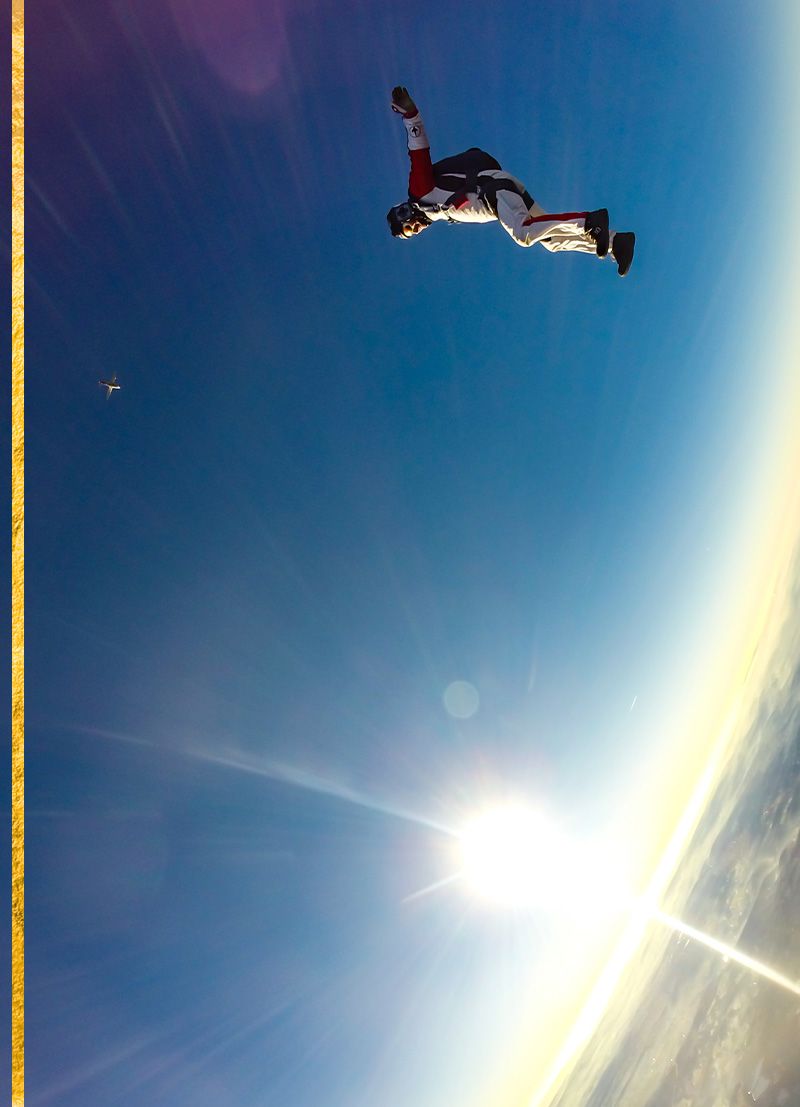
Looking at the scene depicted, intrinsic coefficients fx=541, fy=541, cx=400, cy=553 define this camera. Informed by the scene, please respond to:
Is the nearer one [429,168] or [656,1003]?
[429,168]

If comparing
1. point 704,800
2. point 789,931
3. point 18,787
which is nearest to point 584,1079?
point 704,800

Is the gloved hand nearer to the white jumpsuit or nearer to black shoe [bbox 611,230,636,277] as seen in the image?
the white jumpsuit

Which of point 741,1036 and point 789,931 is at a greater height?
point 789,931

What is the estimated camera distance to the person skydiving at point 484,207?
3.82 metres

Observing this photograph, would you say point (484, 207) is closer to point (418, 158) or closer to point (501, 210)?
point (501, 210)

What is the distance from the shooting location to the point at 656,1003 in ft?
103

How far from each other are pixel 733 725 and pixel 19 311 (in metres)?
49.8

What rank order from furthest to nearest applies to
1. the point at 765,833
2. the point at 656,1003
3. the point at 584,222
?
1. the point at 656,1003
2. the point at 765,833
3. the point at 584,222

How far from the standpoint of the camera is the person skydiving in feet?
12.5

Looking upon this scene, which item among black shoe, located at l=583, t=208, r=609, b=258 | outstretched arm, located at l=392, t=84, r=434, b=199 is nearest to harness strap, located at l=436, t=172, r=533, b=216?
outstretched arm, located at l=392, t=84, r=434, b=199

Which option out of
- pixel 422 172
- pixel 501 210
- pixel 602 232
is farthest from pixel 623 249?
pixel 422 172

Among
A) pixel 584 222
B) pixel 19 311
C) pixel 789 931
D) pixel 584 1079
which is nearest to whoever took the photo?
pixel 584 222

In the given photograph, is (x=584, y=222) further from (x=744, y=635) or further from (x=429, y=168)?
(x=744, y=635)

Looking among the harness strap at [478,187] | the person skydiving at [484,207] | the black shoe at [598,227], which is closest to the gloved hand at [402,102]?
the person skydiving at [484,207]
